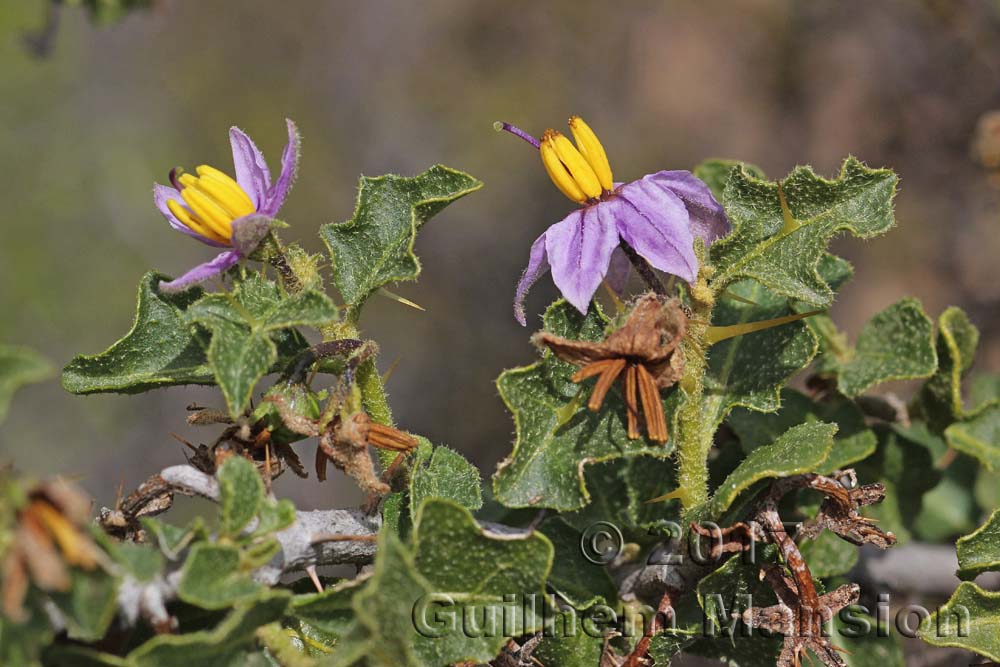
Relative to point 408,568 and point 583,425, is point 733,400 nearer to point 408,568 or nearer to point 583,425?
point 583,425

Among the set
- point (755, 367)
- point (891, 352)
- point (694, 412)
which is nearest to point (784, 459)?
point (694, 412)

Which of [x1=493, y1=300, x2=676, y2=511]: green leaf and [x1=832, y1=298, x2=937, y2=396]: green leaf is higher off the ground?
[x1=832, y1=298, x2=937, y2=396]: green leaf

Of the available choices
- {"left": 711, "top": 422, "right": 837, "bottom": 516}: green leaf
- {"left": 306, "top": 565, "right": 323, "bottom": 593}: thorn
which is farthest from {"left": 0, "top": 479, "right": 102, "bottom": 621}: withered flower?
{"left": 711, "top": 422, "right": 837, "bottom": 516}: green leaf

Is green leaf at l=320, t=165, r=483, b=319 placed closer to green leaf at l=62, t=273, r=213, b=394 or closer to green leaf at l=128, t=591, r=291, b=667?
green leaf at l=62, t=273, r=213, b=394

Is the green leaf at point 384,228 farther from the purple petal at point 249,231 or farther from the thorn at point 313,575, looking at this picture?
the thorn at point 313,575

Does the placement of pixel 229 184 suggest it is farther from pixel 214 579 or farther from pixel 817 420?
pixel 817 420

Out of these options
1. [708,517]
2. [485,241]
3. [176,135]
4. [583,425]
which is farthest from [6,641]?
[176,135]
